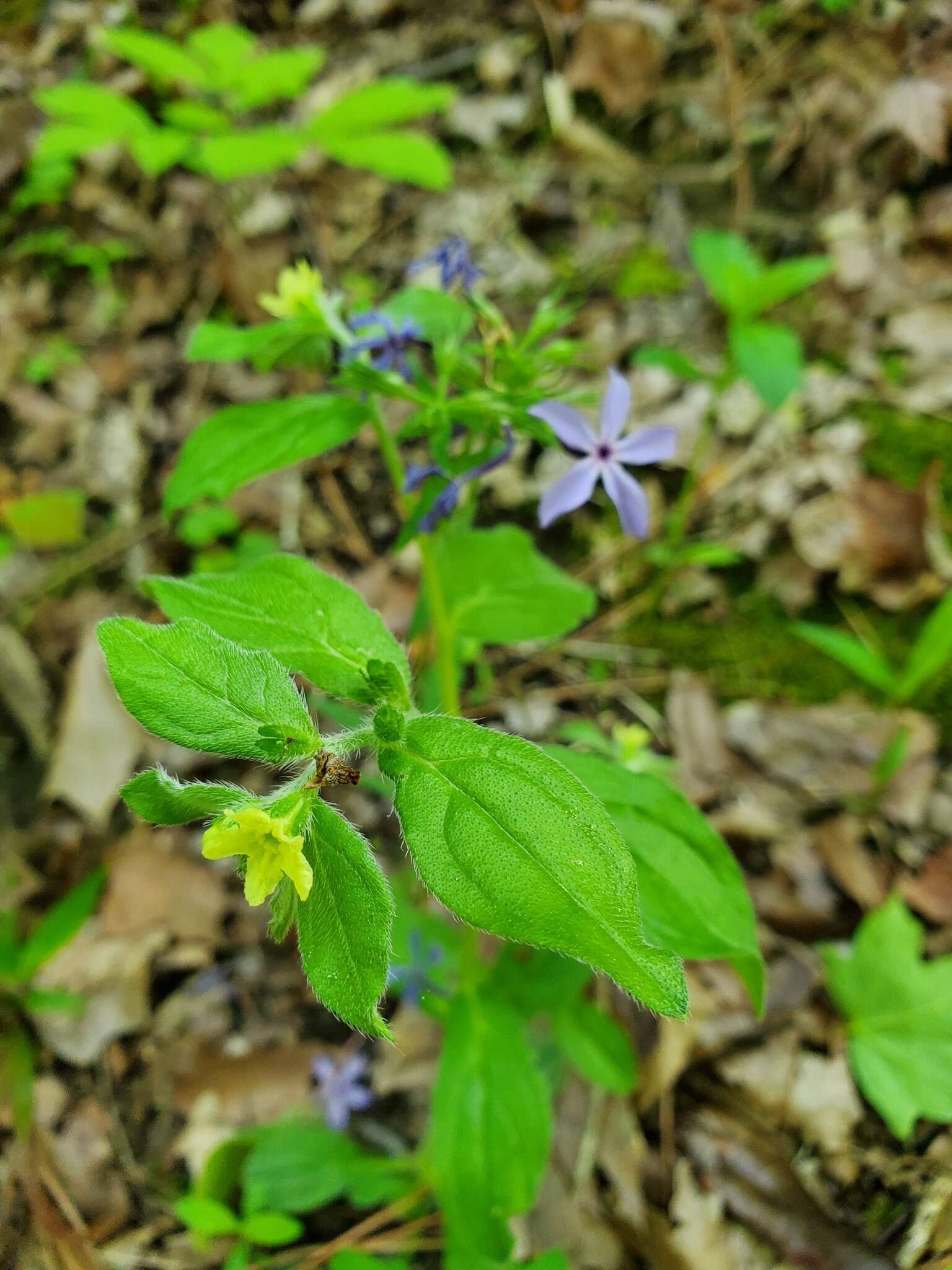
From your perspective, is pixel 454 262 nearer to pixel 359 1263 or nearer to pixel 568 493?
→ pixel 568 493

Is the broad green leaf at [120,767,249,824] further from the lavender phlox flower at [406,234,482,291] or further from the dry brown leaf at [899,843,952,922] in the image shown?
the dry brown leaf at [899,843,952,922]

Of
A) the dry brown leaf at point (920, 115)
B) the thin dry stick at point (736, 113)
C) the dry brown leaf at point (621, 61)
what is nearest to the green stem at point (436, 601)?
the thin dry stick at point (736, 113)

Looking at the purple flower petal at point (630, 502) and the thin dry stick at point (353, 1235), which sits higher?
the purple flower petal at point (630, 502)

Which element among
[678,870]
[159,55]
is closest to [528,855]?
[678,870]

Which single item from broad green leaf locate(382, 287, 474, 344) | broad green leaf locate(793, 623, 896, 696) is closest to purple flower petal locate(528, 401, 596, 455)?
broad green leaf locate(382, 287, 474, 344)

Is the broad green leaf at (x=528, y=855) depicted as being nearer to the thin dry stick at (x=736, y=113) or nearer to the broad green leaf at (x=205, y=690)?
the broad green leaf at (x=205, y=690)

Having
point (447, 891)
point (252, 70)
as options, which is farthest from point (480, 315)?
point (252, 70)
